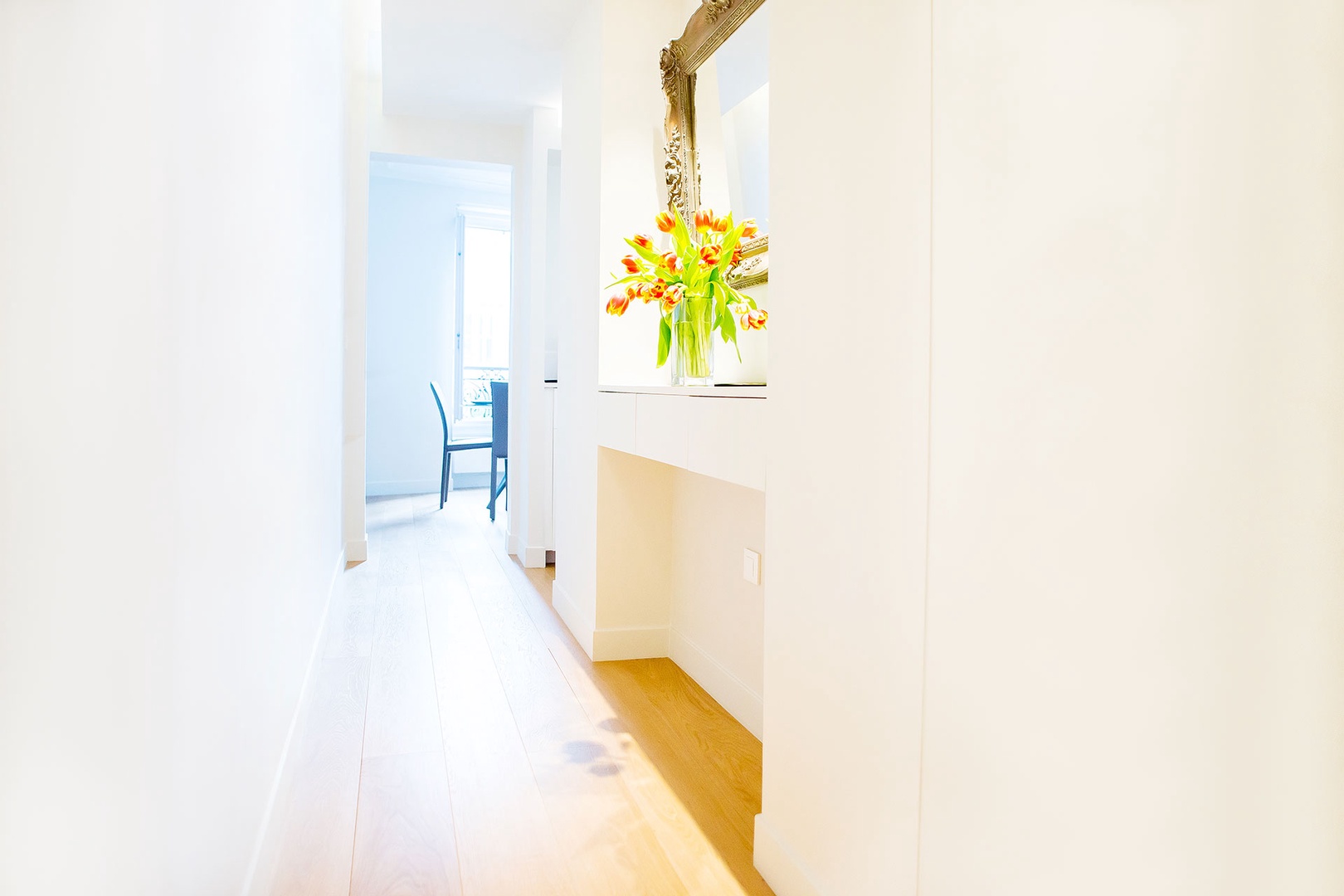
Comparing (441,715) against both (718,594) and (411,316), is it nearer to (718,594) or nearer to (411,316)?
(718,594)

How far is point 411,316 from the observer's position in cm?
671

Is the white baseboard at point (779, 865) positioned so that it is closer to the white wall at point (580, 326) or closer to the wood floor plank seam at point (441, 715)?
the wood floor plank seam at point (441, 715)

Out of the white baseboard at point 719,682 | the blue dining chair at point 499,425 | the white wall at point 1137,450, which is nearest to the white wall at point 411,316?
the blue dining chair at point 499,425

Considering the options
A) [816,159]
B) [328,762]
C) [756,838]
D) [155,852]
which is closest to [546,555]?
[328,762]

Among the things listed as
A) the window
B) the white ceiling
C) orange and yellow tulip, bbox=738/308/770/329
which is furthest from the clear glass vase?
the window

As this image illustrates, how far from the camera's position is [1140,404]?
0.75 metres

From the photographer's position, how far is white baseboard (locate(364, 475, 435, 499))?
661 centimetres

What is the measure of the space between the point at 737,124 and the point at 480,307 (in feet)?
16.7

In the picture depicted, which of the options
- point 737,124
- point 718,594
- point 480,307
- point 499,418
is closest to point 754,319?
point 737,124

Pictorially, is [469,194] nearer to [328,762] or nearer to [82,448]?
[328,762]

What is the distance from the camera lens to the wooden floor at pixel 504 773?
4.98 feet

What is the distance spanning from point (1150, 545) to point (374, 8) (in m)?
4.45

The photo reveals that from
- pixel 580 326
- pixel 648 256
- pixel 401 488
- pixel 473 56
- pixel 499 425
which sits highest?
pixel 473 56

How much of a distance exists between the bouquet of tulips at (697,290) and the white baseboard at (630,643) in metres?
0.95
